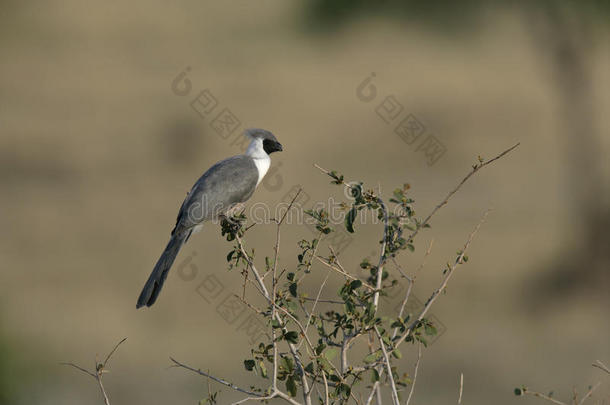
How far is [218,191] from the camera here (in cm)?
512

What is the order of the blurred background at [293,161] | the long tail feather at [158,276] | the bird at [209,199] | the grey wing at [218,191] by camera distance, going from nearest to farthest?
the long tail feather at [158,276], the bird at [209,199], the grey wing at [218,191], the blurred background at [293,161]

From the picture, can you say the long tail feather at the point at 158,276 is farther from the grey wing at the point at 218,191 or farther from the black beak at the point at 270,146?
the black beak at the point at 270,146

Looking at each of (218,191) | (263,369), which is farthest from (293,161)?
(263,369)

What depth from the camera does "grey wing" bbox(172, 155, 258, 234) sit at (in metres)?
5.00

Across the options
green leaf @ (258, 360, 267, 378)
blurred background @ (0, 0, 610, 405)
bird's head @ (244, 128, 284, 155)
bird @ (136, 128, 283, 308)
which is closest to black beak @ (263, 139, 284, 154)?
bird's head @ (244, 128, 284, 155)

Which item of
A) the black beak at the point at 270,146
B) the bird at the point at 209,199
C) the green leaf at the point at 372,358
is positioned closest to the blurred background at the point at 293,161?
the black beak at the point at 270,146

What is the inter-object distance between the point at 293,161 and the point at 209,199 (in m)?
7.55

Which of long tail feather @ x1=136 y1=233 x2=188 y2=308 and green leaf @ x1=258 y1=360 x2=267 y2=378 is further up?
green leaf @ x1=258 y1=360 x2=267 y2=378

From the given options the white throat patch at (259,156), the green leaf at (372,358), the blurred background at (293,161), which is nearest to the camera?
the green leaf at (372,358)

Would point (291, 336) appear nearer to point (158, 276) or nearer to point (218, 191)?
point (158, 276)

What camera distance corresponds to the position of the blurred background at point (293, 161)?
363 inches

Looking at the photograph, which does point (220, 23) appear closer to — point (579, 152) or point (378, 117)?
point (378, 117)

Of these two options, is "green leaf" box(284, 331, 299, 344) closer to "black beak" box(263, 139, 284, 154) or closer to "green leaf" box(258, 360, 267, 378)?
"green leaf" box(258, 360, 267, 378)

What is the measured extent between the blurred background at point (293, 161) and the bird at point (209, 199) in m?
2.41
